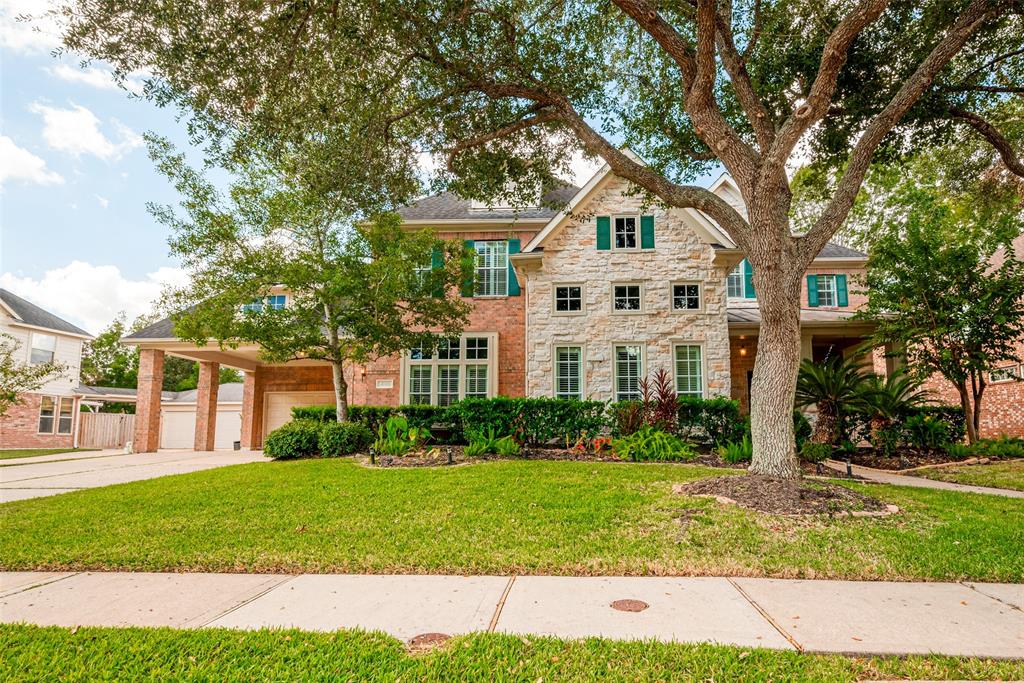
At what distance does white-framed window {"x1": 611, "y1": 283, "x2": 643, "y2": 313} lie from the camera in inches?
550

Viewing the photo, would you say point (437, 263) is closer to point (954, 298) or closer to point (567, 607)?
point (567, 607)

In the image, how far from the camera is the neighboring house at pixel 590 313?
13656 millimetres

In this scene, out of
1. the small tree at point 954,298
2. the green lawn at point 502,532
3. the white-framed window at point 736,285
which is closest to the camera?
the green lawn at point 502,532

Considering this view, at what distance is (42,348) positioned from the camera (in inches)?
882

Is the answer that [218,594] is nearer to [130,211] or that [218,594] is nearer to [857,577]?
[857,577]

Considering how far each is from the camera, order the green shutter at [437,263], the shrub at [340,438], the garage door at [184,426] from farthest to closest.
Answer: the garage door at [184,426], the green shutter at [437,263], the shrub at [340,438]

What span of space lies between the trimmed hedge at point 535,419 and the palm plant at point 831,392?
4368 mm

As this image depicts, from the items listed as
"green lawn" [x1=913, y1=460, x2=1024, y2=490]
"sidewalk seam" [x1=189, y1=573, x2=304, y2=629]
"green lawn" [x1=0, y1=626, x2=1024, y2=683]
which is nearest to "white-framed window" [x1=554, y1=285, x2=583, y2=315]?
"green lawn" [x1=913, y1=460, x2=1024, y2=490]

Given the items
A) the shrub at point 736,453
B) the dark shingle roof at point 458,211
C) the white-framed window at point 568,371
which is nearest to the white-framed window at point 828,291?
the dark shingle roof at point 458,211

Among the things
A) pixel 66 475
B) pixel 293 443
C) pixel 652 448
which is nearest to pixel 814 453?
pixel 652 448

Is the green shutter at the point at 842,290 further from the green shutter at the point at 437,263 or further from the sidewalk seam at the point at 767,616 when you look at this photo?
the sidewalk seam at the point at 767,616

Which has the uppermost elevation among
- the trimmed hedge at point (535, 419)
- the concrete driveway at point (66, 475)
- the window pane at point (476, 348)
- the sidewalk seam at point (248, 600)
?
the window pane at point (476, 348)

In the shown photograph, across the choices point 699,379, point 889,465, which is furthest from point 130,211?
point 889,465

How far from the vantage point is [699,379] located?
13508 millimetres
